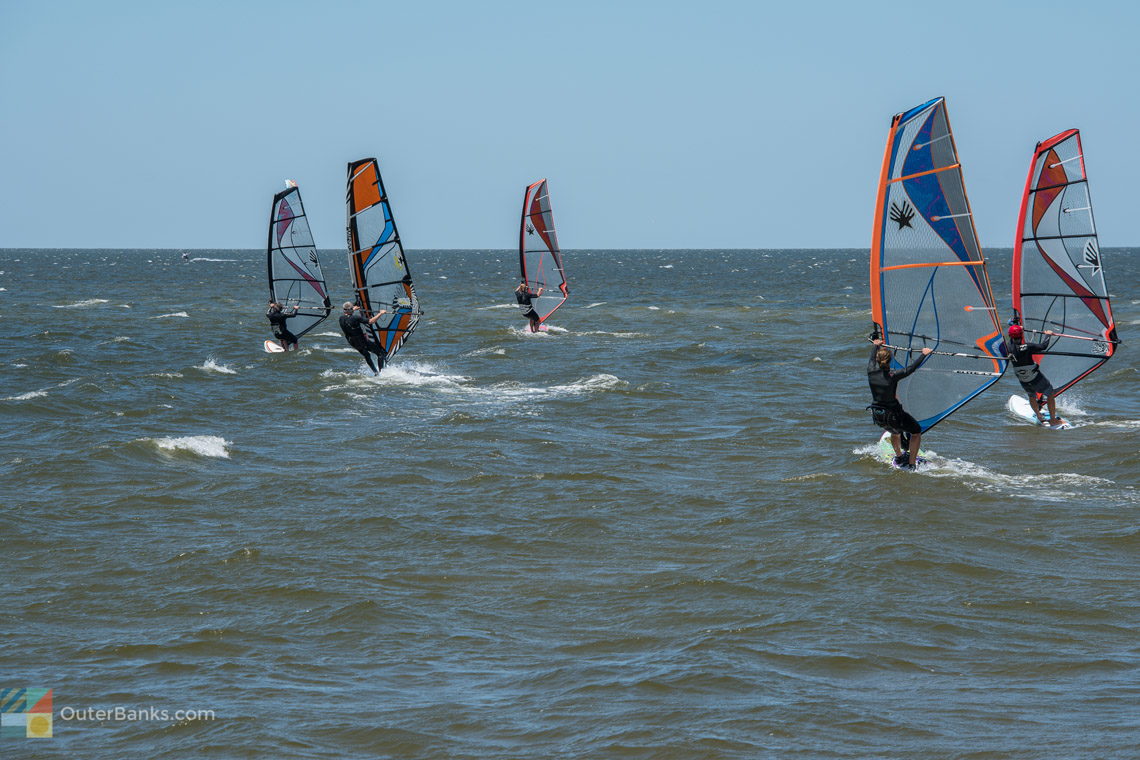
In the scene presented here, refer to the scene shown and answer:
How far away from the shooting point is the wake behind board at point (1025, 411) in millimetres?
17406

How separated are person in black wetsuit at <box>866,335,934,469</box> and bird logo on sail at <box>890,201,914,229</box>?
49.7 inches

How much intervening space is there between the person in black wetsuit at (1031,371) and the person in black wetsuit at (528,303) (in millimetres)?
16617

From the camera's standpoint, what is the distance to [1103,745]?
672 cm

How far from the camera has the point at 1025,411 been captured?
1864 cm

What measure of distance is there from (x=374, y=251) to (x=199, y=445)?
6628mm

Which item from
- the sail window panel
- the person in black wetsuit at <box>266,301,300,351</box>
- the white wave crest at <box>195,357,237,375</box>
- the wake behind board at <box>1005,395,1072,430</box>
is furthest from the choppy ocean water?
the person in black wetsuit at <box>266,301,300,351</box>

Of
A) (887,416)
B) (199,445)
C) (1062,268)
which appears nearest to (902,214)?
(887,416)

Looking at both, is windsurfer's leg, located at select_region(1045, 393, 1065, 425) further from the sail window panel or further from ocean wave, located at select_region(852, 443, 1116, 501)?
ocean wave, located at select_region(852, 443, 1116, 501)

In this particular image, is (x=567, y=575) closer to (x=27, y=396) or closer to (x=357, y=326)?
(x=357, y=326)

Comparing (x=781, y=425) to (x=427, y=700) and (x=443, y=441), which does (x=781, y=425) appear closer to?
(x=443, y=441)

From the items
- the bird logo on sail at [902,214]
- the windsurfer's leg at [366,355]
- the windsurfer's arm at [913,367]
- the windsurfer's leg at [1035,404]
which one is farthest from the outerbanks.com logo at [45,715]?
the windsurfer's leg at [366,355]

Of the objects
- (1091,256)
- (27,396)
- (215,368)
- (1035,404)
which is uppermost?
(1091,256)

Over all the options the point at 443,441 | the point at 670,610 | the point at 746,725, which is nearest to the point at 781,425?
the point at 443,441

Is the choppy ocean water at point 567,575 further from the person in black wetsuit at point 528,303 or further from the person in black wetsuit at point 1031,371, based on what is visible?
the person in black wetsuit at point 528,303
